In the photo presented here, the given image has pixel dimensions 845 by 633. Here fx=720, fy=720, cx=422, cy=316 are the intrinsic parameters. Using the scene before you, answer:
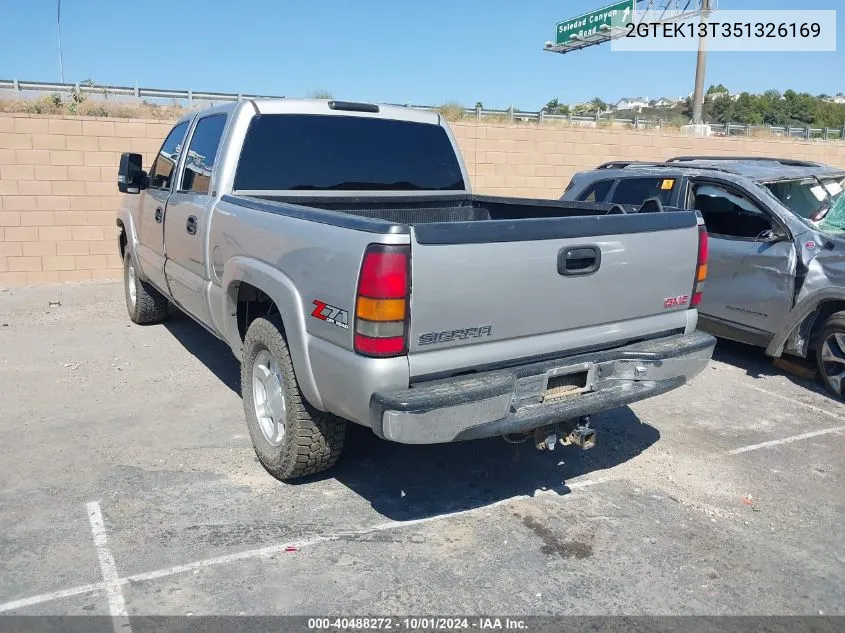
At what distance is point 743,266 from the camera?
6.40 meters

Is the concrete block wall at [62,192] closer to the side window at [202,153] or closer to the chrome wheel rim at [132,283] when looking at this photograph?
the chrome wheel rim at [132,283]

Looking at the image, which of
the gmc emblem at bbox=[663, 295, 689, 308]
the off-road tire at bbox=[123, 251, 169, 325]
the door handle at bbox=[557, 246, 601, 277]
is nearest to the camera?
the door handle at bbox=[557, 246, 601, 277]

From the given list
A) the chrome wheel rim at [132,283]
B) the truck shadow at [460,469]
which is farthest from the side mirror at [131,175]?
the truck shadow at [460,469]

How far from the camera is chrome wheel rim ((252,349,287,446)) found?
13.2 ft

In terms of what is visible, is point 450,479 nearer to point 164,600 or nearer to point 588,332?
point 588,332

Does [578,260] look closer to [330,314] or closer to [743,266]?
[330,314]

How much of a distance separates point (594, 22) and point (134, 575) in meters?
30.8

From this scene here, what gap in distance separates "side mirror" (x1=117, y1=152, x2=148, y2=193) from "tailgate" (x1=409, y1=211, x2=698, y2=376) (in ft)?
13.5

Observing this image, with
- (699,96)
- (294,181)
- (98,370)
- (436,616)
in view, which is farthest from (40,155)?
(699,96)

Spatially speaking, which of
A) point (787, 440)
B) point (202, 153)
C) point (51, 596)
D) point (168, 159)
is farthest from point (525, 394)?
point (168, 159)

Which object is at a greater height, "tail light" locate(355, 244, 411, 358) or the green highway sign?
the green highway sign

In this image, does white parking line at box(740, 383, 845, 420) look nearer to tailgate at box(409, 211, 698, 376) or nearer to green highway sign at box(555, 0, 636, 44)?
tailgate at box(409, 211, 698, 376)

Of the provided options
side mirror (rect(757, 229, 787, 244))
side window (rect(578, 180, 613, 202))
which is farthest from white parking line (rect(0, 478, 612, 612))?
side window (rect(578, 180, 613, 202))

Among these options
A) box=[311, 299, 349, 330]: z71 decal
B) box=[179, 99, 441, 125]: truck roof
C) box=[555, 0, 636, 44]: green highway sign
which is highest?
box=[555, 0, 636, 44]: green highway sign
